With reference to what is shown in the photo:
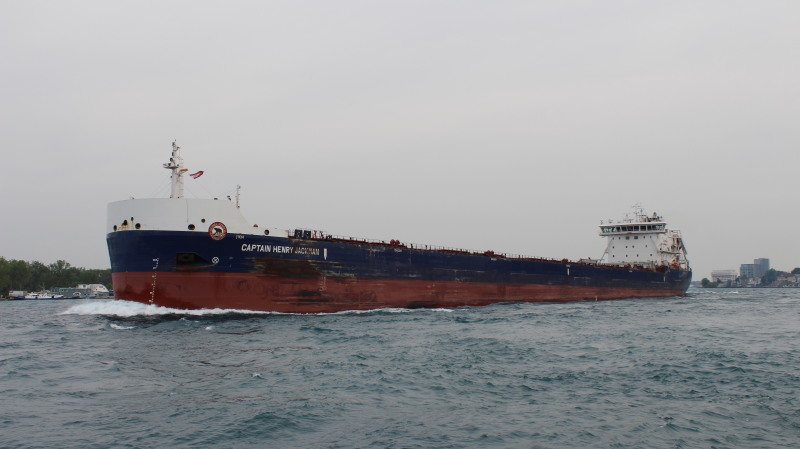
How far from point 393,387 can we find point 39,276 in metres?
111

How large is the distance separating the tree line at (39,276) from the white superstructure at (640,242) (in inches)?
3528

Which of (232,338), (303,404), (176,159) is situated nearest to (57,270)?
(176,159)

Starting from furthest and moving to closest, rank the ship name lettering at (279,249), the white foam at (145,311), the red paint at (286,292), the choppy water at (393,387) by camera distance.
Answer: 1. the ship name lettering at (279,249)
2. the red paint at (286,292)
3. the white foam at (145,311)
4. the choppy water at (393,387)

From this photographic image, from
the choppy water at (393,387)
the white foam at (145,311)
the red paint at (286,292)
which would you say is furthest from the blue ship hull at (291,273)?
the choppy water at (393,387)

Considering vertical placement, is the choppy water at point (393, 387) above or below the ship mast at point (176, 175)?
below

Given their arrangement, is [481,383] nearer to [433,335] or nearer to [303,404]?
[303,404]

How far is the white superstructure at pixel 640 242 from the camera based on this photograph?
2312 inches

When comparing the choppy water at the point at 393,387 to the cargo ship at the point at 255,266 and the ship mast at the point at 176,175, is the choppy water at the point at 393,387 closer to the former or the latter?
the cargo ship at the point at 255,266

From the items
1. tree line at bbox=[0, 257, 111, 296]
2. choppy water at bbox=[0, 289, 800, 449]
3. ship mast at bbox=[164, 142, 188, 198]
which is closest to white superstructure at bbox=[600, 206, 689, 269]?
choppy water at bbox=[0, 289, 800, 449]

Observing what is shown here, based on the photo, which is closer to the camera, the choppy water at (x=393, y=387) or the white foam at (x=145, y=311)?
the choppy water at (x=393, y=387)

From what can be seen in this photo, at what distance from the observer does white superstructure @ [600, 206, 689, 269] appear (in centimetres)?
5872

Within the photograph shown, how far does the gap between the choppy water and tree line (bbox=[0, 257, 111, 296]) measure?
86230 mm

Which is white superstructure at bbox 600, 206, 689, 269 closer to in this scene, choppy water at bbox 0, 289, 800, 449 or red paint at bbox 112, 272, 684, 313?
red paint at bbox 112, 272, 684, 313

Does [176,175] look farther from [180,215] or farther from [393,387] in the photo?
[393,387]
